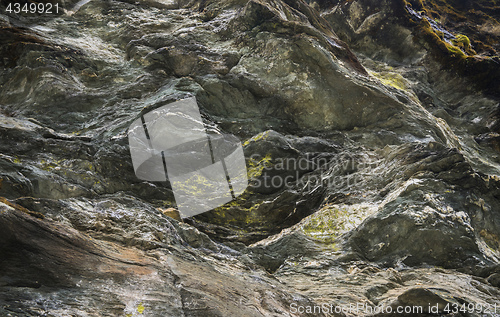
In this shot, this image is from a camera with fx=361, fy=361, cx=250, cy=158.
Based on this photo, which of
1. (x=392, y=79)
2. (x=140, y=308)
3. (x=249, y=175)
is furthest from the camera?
(x=392, y=79)

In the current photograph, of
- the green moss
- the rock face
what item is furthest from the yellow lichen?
the green moss

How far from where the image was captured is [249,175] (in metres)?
9.24

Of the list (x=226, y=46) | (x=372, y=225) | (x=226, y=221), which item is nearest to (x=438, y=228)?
(x=372, y=225)

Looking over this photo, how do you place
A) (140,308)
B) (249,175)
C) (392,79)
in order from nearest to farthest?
(140,308)
(249,175)
(392,79)

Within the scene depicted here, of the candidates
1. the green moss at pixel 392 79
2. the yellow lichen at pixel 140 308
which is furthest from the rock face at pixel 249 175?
the green moss at pixel 392 79

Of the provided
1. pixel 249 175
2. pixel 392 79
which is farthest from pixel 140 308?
pixel 392 79

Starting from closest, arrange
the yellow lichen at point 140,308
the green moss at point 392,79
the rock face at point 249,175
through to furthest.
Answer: the yellow lichen at point 140,308 → the rock face at point 249,175 → the green moss at point 392,79

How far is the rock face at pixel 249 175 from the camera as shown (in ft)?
14.7

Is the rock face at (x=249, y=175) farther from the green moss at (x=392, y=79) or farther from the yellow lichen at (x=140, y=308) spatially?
the green moss at (x=392, y=79)

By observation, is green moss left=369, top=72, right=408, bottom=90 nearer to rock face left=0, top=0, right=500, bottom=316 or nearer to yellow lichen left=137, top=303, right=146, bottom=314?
rock face left=0, top=0, right=500, bottom=316

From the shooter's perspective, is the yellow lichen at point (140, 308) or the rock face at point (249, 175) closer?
the yellow lichen at point (140, 308)

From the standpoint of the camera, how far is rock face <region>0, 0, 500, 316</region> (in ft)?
14.7

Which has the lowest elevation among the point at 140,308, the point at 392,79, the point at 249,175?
the point at 249,175

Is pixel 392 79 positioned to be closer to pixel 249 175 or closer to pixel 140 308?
pixel 249 175
